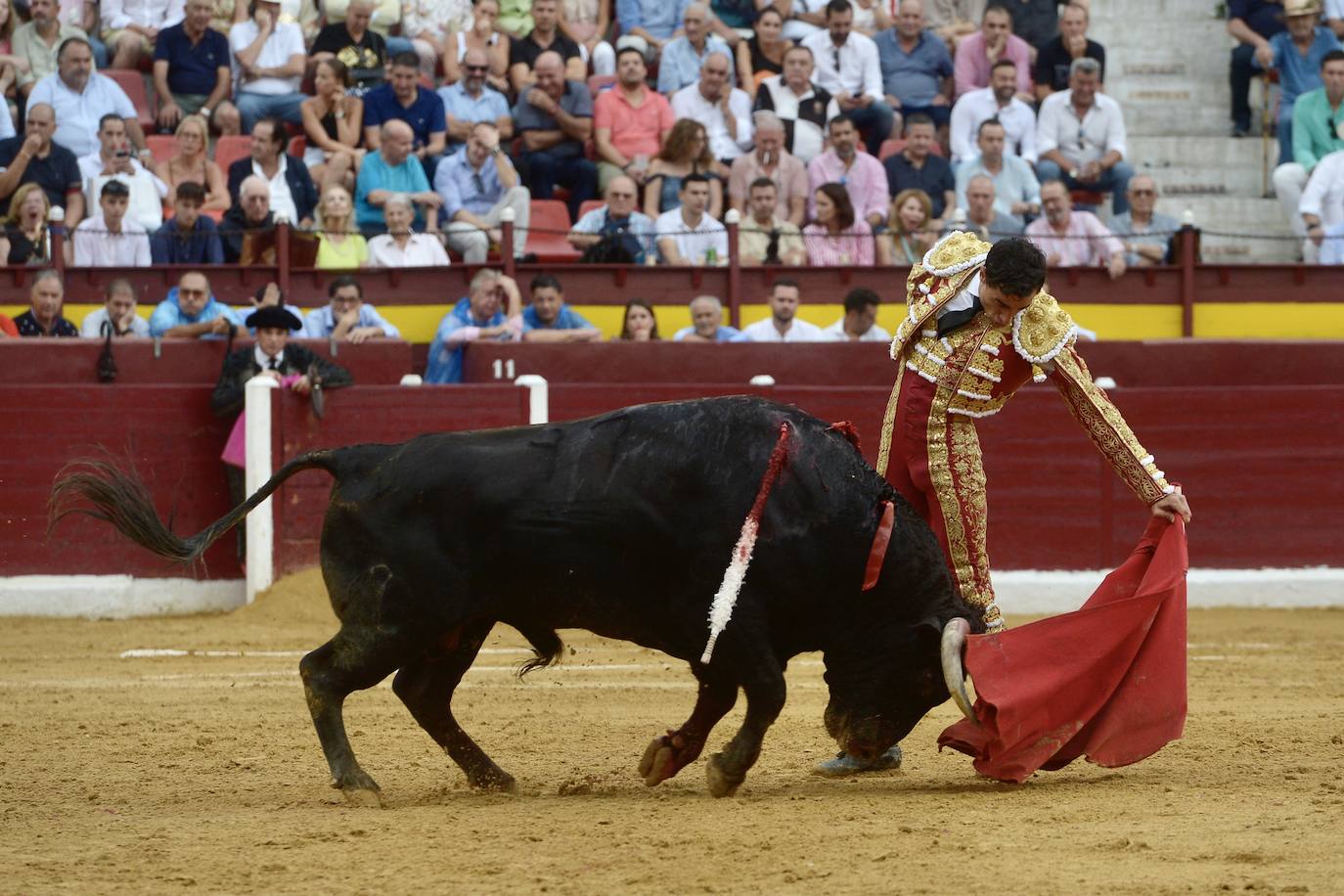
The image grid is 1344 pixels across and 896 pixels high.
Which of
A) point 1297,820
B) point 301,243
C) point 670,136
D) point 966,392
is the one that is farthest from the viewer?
point 670,136

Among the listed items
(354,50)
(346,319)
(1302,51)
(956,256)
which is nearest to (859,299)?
(346,319)

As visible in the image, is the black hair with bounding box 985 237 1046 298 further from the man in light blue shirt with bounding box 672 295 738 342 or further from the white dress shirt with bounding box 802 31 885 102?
the white dress shirt with bounding box 802 31 885 102

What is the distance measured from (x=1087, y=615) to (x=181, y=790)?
7.48 ft

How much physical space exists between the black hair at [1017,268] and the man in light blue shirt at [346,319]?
16.5 ft

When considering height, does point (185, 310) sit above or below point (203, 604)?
above

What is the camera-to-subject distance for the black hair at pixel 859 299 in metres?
9.40

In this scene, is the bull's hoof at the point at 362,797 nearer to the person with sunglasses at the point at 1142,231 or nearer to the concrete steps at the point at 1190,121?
the person with sunglasses at the point at 1142,231

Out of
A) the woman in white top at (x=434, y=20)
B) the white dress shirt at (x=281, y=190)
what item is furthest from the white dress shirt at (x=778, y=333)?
the woman in white top at (x=434, y=20)

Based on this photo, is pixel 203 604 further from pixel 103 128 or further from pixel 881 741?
pixel 881 741

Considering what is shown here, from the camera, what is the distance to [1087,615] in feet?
15.5

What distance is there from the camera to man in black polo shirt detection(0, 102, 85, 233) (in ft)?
32.1

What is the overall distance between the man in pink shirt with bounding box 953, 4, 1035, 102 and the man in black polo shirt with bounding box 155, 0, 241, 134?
4.32m

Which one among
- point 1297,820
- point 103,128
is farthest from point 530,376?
point 1297,820

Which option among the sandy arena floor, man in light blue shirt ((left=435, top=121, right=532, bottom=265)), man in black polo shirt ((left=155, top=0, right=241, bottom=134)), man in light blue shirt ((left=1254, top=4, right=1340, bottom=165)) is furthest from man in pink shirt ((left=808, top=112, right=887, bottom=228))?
the sandy arena floor
